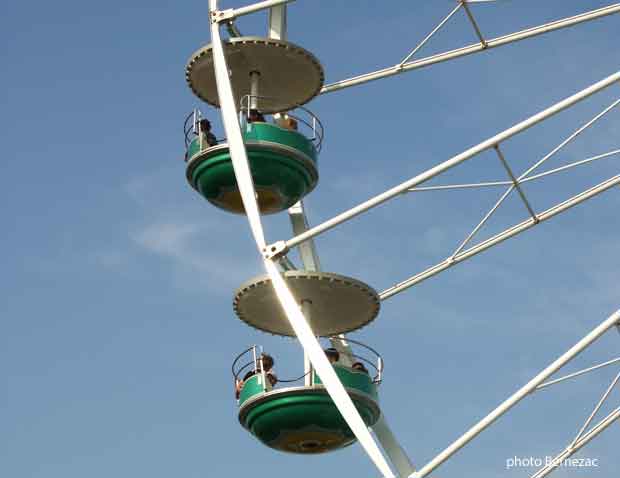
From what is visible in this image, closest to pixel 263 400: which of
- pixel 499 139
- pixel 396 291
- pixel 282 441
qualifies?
pixel 282 441

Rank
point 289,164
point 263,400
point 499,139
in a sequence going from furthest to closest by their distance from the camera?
point 289,164, point 263,400, point 499,139

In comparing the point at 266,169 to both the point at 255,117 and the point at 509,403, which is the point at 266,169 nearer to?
the point at 255,117

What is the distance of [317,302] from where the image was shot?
33344mm

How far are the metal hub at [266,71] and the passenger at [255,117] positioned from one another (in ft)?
4.34

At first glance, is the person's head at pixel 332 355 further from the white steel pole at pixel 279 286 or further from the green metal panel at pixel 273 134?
the green metal panel at pixel 273 134

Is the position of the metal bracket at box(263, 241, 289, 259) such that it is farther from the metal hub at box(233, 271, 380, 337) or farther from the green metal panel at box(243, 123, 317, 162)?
the green metal panel at box(243, 123, 317, 162)

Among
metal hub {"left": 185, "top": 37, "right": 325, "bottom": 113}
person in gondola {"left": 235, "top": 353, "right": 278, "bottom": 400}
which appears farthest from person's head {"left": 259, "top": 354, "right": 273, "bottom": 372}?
metal hub {"left": 185, "top": 37, "right": 325, "bottom": 113}

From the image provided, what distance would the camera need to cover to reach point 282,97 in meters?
36.5

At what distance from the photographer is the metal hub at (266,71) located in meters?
35.5

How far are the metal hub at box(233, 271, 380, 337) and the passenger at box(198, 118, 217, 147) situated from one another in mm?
2886

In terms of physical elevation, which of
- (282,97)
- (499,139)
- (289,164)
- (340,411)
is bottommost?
(340,411)

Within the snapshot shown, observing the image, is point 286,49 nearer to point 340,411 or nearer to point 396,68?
point 396,68

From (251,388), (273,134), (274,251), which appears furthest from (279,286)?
(273,134)

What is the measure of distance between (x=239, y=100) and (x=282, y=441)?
22.8 ft
